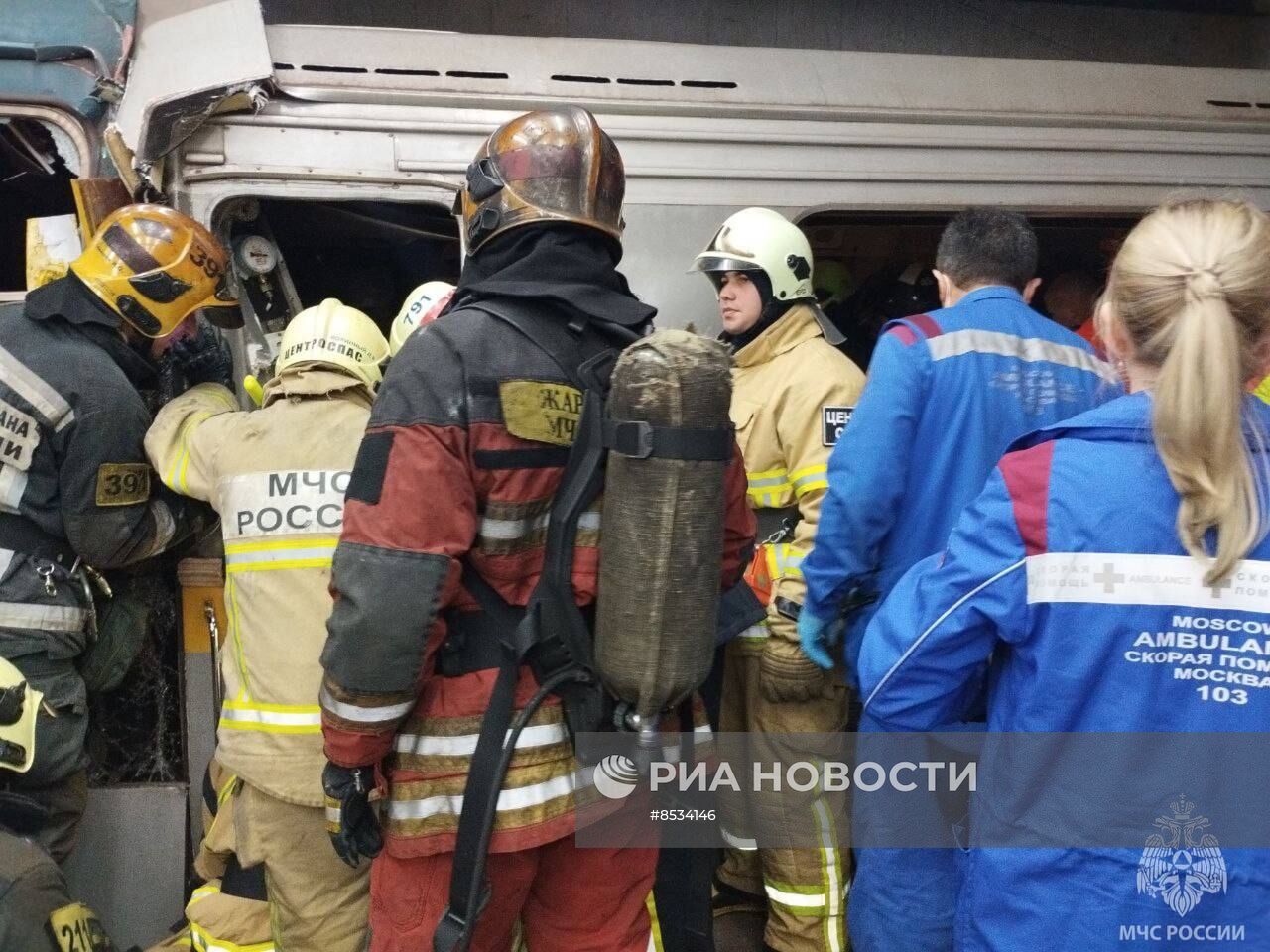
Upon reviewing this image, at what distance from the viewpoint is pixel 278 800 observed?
8.34 ft

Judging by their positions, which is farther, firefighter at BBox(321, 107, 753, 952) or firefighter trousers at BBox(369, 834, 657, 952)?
firefighter trousers at BBox(369, 834, 657, 952)

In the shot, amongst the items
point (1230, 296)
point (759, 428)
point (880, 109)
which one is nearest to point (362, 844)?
point (759, 428)

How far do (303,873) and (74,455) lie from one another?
1270mm

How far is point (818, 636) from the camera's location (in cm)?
260

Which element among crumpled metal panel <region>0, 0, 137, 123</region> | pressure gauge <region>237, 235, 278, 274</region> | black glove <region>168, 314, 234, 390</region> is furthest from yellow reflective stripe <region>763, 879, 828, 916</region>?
crumpled metal panel <region>0, 0, 137, 123</region>

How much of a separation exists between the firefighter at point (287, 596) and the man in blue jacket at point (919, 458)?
123 cm

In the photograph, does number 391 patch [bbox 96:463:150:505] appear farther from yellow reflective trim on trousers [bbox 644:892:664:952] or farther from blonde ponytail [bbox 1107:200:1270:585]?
blonde ponytail [bbox 1107:200:1270:585]

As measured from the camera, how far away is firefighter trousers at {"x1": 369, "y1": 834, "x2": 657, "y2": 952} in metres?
1.95

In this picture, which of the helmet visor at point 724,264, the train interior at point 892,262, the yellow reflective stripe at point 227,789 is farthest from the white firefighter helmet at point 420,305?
Result: the train interior at point 892,262

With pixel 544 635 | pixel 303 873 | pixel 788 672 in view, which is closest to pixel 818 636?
pixel 788 672

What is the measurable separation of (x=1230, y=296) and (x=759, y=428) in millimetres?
1604

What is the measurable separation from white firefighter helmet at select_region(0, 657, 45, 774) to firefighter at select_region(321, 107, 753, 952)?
1050mm

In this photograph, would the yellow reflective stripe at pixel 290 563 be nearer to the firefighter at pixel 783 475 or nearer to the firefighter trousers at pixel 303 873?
the firefighter trousers at pixel 303 873

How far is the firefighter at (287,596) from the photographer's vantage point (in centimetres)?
247
